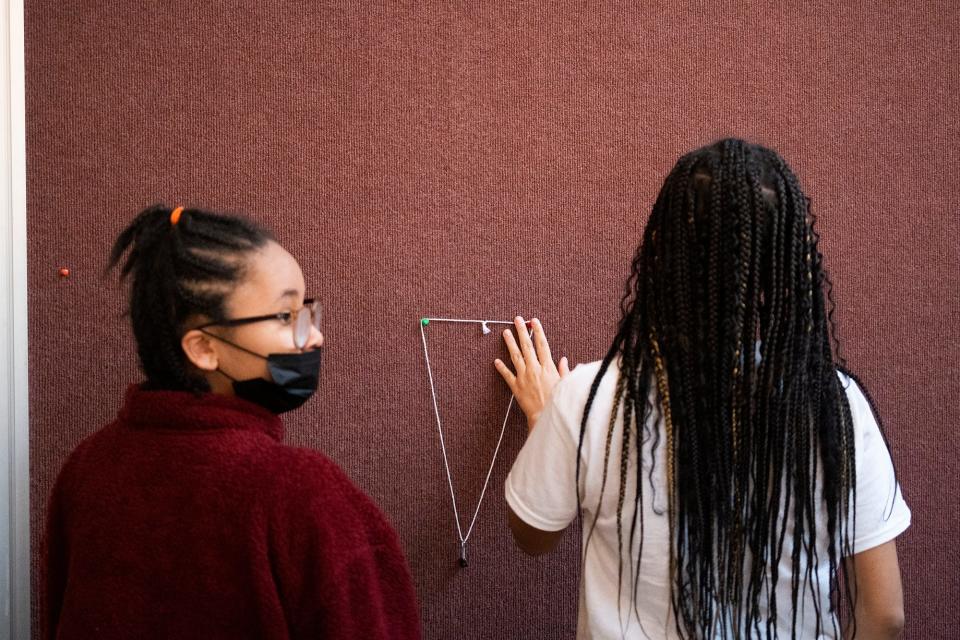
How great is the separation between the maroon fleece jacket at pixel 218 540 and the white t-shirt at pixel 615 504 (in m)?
0.22

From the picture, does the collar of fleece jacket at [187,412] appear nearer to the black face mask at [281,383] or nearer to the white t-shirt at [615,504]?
the black face mask at [281,383]

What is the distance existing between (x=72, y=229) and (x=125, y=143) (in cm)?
19

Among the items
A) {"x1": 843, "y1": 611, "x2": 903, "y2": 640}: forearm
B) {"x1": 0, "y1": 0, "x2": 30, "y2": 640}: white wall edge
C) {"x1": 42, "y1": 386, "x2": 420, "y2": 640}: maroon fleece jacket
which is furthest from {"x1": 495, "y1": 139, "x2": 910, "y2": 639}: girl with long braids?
{"x1": 0, "y1": 0, "x2": 30, "y2": 640}: white wall edge

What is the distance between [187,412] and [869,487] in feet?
2.75

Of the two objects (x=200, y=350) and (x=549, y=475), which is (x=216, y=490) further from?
(x=549, y=475)

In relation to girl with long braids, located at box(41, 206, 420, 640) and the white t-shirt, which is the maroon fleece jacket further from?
the white t-shirt

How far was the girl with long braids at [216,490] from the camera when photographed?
29.7 inches

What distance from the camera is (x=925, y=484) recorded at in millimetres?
1550

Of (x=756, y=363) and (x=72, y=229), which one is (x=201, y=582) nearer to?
(x=756, y=363)

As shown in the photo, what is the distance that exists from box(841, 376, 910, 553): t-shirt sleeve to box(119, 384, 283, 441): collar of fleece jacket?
0.74m

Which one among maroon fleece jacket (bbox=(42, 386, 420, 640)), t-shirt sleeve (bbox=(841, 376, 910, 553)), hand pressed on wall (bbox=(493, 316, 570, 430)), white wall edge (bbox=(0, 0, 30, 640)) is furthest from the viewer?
hand pressed on wall (bbox=(493, 316, 570, 430))

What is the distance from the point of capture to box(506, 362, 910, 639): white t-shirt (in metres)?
0.86

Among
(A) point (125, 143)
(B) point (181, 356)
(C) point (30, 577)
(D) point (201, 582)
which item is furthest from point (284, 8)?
(C) point (30, 577)

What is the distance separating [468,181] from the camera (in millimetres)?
1375
